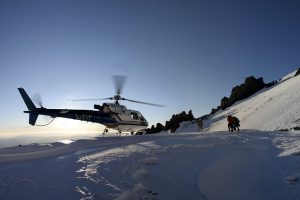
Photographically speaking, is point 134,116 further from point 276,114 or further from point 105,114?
point 276,114

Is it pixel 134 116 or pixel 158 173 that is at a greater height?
pixel 134 116

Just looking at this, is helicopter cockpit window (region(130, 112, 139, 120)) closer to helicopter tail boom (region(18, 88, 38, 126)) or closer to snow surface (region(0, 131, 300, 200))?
helicopter tail boom (region(18, 88, 38, 126))

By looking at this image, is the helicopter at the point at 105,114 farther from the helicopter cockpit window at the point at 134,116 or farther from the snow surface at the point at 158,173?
the snow surface at the point at 158,173

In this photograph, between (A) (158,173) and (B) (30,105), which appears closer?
(A) (158,173)

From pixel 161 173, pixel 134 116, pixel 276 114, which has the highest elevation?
pixel 276 114

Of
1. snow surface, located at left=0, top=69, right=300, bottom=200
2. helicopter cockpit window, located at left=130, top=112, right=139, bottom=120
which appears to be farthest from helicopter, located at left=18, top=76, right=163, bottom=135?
snow surface, located at left=0, top=69, right=300, bottom=200

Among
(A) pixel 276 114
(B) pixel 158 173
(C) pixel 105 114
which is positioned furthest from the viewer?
(A) pixel 276 114

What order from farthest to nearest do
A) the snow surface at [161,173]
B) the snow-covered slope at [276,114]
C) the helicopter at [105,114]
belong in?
the snow-covered slope at [276,114] → the helicopter at [105,114] → the snow surface at [161,173]

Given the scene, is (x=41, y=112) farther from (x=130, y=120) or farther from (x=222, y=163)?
(x=222, y=163)

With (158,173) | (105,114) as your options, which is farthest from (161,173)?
(105,114)

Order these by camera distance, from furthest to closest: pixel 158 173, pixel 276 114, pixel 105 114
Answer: pixel 276 114 → pixel 105 114 → pixel 158 173

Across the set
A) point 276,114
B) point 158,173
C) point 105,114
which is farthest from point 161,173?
point 276,114

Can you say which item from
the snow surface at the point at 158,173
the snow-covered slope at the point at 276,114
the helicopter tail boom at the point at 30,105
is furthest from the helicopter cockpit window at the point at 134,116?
the snow-covered slope at the point at 276,114

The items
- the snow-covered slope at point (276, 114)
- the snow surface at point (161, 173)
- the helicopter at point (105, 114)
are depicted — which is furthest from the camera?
the snow-covered slope at point (276, 114)
